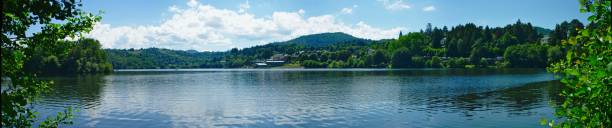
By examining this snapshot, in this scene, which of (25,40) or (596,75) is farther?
(25,40)

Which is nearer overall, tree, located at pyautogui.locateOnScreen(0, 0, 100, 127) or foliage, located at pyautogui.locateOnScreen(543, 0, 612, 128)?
foliage, located at pyautogui.locateOnScreen(543, 0, 612, 128)

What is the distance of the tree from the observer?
12.4 m

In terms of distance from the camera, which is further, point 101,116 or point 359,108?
point 359,108

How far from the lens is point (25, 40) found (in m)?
13.6

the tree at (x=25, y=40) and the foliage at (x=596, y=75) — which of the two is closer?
the foliage at (x=596, y=75)

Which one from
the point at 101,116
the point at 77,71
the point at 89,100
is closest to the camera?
the point at 101,116

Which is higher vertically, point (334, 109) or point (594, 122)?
point (594, 122)

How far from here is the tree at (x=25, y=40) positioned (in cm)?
1245

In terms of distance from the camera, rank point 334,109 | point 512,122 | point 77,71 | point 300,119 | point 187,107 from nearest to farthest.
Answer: point 512,122
point 300,119
point 334,109
point 187,107
point 77,71

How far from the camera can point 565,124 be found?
8.42m

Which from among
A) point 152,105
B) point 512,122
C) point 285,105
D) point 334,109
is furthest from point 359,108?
point 152,105

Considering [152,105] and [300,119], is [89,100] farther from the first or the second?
[300,119]

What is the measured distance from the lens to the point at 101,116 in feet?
167

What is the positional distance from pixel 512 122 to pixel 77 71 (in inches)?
7125
